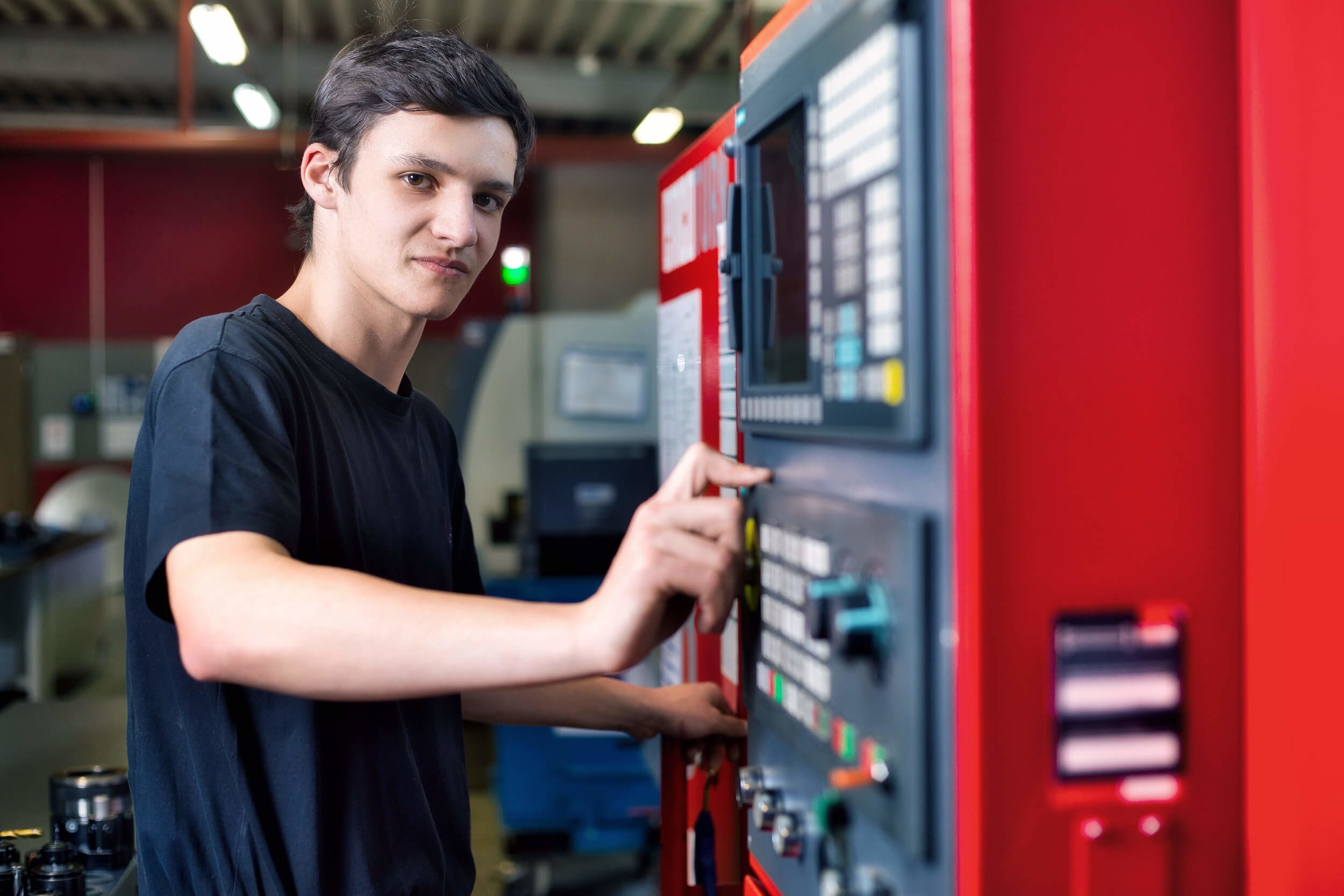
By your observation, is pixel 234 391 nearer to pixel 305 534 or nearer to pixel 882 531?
pixel 305 534

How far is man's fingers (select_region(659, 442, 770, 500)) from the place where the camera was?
0.94 meters

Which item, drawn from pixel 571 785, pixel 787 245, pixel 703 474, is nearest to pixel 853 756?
pixel 703 474

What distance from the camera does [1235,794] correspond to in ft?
2.23

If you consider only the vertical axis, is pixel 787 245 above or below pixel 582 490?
above

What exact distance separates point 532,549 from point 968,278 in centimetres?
319

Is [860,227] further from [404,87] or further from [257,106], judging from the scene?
[257,106]

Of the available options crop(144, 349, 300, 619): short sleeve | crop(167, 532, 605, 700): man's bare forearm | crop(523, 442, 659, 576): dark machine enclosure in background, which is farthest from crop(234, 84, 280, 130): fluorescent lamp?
crop(167, 532, 605, 700): man's bare forearm

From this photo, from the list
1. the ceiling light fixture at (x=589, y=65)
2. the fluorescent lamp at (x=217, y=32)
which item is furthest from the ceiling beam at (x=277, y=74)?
the fluorescent lamp at (x=217, y=32)

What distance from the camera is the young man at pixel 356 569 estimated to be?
769 mm

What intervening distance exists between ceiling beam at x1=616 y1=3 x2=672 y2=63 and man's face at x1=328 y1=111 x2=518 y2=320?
4.80 m

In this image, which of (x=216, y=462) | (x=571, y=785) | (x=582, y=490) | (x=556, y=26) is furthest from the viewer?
(x=556, y=26)

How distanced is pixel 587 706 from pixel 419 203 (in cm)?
57

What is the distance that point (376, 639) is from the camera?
0.76m

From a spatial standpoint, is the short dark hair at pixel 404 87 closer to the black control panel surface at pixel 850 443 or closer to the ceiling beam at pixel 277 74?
the black control panel surface at pixel 850 443
